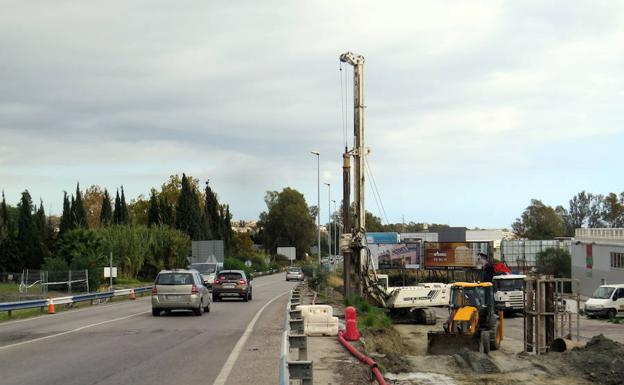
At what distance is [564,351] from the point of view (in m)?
18.2

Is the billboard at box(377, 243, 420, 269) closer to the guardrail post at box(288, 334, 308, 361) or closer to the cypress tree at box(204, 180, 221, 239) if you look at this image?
the cypress tree at box(204, 180, 221, 239)

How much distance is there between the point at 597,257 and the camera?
209 feet

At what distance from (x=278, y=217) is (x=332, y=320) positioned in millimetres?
141181

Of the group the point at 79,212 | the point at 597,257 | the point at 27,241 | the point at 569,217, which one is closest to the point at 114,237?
the point at 27,241

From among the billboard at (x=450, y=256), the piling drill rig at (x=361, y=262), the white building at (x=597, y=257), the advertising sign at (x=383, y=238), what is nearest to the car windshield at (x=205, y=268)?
the piling drill rig at (x=361, y=262)

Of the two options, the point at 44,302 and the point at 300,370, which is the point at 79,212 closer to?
the point at 44,302

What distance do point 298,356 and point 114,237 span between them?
56682mm

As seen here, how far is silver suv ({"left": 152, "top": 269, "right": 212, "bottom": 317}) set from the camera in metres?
25.8

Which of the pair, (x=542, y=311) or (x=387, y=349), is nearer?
(x=387, y=349)

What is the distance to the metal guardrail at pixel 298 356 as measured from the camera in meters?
7.64

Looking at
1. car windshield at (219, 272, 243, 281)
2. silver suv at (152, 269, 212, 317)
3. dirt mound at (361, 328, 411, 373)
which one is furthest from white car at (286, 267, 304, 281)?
dirt mound at (361, 328, 411, 373)

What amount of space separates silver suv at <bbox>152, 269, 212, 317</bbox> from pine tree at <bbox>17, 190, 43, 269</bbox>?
174 ft

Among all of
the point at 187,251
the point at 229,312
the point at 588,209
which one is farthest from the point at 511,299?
the point at 588,209

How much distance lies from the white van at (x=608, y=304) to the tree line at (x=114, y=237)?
1259 inches
